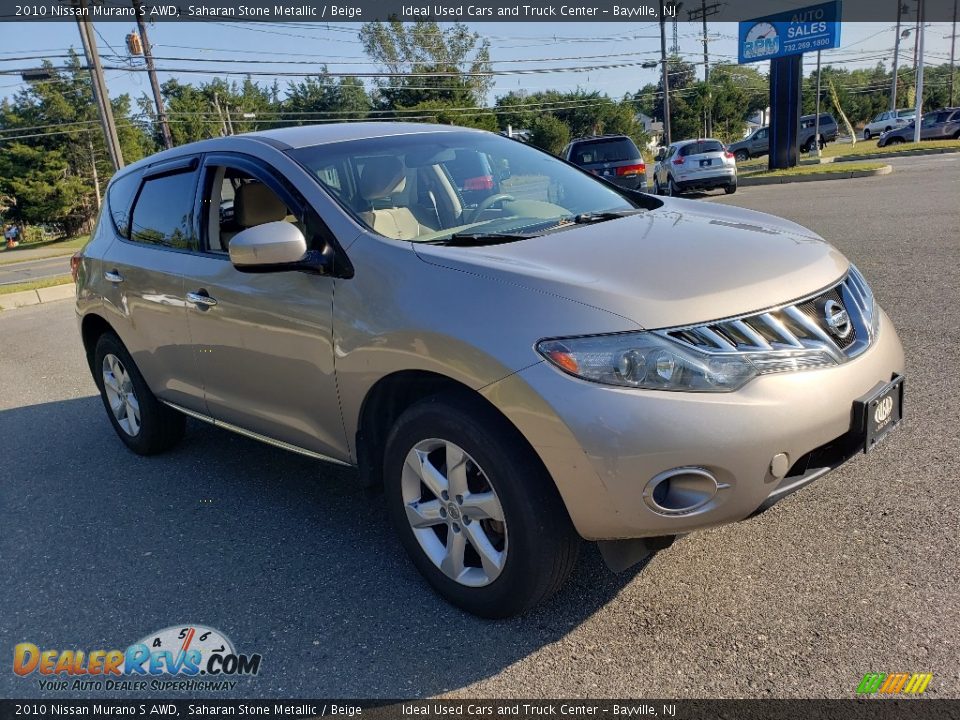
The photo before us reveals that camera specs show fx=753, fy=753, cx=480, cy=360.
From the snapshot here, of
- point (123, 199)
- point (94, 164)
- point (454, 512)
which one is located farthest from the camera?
point (94, 164)

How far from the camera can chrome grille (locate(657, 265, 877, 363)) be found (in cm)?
227

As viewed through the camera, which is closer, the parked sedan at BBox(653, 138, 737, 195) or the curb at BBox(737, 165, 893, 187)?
the parked sedan at BBox(653, 138, 737, 195)

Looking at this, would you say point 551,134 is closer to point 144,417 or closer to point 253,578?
point 144,417

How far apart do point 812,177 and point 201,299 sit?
21489 millimetres

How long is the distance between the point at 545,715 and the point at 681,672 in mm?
454

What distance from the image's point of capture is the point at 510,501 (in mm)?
2416

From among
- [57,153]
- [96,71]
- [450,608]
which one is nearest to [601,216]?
[450,608]

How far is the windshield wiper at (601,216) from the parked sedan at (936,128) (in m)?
39.6

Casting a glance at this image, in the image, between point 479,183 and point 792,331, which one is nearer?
point 792,331

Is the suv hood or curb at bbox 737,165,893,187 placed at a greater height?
the suv hood

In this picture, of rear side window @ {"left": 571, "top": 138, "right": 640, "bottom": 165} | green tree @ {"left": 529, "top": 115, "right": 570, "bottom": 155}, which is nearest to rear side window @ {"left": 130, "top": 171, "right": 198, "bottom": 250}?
rear side window @ {"left": 571, "top": 138, "right": 640, "bottom": 165}

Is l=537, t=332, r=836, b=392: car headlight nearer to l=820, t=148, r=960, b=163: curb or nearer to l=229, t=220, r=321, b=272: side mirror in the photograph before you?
l=229, t=220, r=321, b=272: side mirror

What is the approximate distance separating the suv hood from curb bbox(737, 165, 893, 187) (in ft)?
64.5

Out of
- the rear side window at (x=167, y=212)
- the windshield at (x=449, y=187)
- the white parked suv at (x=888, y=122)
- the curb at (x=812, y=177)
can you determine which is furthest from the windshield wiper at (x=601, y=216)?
the white parked suv at (x=888, y=122)
